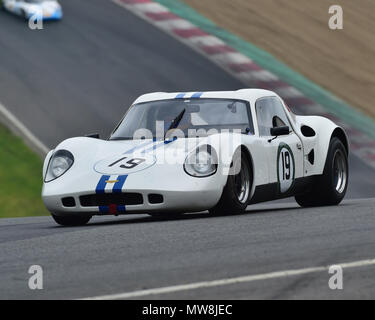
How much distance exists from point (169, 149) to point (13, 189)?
7208 millimetres

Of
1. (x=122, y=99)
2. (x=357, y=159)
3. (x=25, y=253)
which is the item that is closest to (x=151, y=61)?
(x=122, y=99)

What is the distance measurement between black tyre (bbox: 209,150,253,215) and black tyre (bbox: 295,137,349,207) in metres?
1.82

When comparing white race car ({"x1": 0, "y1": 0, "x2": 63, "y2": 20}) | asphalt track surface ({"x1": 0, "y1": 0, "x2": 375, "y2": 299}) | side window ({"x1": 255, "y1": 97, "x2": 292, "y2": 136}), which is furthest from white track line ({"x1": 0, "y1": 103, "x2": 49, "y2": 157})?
white race car ({"x1": 0, "y1": 0, "x2": 63, "y2": 20})

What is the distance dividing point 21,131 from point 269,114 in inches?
324

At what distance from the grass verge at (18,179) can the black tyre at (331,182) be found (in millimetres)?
5393

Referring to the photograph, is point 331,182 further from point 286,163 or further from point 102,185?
point 102,185

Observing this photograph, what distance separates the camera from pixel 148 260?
20.1 ft

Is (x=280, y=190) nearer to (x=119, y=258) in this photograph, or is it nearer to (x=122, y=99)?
(x=119, y=258)

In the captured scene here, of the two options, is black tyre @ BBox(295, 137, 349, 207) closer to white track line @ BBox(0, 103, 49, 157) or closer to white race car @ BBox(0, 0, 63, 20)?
white track line @ BBox(0, 103, 49, 157)

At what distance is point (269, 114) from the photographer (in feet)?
34.8

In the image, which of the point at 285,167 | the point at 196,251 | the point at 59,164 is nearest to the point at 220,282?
the point at 196,251

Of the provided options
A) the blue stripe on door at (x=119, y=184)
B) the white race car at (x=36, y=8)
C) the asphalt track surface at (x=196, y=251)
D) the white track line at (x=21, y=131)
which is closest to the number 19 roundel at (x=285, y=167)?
the asphalt track surface at (x=196, y=251)

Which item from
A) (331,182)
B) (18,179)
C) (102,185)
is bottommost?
(18,179)
